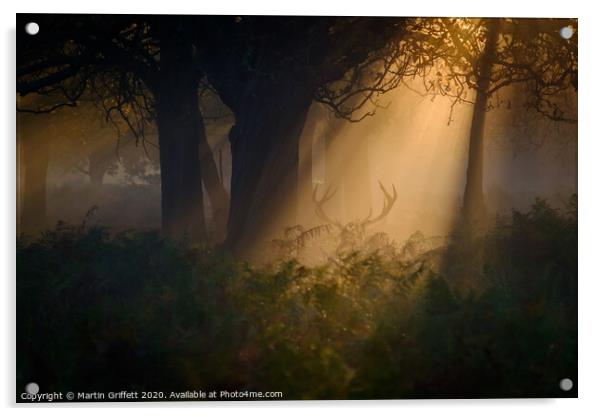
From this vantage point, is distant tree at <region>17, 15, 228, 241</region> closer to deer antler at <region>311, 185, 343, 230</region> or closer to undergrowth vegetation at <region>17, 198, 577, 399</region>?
undergrowth vegetation at <region>17, 198, 577, 399</region>

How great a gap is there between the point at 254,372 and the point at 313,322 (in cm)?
75

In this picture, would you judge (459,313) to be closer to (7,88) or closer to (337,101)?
(337,101)

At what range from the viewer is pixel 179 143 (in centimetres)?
864

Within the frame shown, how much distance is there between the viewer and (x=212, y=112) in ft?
28.5

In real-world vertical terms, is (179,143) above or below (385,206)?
above

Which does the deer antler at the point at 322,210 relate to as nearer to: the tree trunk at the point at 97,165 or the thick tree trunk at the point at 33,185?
the tree trunk at the point at 97,165

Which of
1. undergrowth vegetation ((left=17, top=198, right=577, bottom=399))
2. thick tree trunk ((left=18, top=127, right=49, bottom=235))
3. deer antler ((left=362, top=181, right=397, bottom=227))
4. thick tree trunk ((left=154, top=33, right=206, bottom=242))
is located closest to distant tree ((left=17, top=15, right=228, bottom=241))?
thick tree trunk ((left=154, top=33, right=206, bottom=242))

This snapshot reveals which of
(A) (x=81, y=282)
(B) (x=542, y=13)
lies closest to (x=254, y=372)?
(A) (x=81, y=282)

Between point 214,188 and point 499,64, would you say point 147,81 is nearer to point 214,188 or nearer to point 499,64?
point 214,188

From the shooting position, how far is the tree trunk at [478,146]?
336 inches

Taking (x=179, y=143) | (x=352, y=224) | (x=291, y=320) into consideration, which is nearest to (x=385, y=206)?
(x=352, y=224)

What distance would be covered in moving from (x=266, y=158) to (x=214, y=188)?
2.06 feet

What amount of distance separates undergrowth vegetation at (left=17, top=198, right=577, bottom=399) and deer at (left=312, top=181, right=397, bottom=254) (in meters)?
0.13

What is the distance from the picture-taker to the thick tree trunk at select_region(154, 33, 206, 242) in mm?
8586
